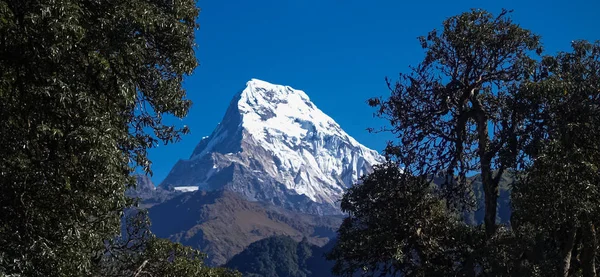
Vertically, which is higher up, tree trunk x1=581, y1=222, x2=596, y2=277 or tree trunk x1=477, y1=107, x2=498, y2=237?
tree trunk x1=477, y1=107, x2=498, y2=237

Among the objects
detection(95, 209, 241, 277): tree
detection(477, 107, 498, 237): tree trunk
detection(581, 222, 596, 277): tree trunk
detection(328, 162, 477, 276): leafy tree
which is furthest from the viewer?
detection(328, 162, 477, 276): leafy tree

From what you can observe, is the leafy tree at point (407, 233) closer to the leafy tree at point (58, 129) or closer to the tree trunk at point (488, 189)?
the tree trunk at point (488, 189)

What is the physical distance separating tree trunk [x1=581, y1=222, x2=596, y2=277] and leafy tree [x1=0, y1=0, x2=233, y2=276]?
1282 centimetres

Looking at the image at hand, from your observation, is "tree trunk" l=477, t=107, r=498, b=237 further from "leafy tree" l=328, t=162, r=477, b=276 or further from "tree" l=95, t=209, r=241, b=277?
"tree" l=95, t=209, r=241, b=277

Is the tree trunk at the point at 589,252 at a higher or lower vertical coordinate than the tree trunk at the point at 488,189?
lower

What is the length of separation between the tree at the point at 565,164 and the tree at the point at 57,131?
35.3 ft

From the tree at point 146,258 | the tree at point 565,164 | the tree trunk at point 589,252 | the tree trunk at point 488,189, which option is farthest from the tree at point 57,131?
the tree trunk at point 589,252

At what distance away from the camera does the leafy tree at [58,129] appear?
11.0 metres

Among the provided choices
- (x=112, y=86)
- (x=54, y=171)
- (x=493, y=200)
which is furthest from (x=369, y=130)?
(x=54, y=171)

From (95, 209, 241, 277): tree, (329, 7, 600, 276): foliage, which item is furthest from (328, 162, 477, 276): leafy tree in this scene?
(95, 209, 241, 277): tree

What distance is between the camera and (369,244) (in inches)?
916

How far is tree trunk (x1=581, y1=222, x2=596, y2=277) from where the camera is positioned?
16.9 meters

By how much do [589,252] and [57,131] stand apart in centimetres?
1493

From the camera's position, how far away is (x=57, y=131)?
10.7 metres
